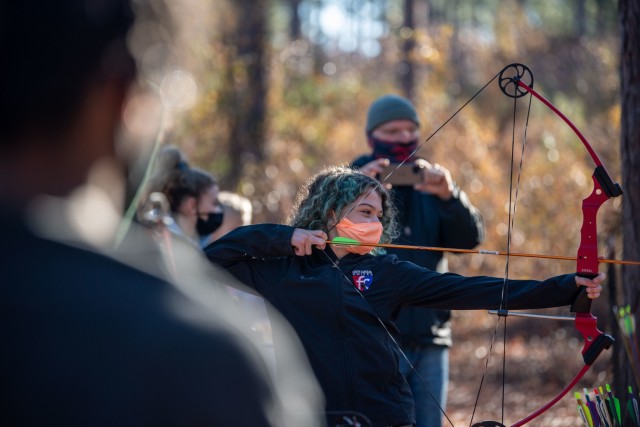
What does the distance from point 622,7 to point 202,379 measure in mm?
3968

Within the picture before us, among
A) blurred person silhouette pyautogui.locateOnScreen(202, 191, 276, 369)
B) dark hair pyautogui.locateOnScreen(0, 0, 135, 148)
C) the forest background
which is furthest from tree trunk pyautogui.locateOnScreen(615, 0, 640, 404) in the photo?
dark hair pyautogui.locateOnScreen(0, 0, 135, 148)

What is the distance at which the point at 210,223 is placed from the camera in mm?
4957

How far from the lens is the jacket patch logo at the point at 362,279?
3.23m

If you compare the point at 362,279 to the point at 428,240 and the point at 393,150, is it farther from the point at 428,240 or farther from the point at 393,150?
the point at 393,150

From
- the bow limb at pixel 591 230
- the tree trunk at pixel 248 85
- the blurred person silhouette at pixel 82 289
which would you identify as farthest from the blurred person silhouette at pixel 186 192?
the tree trunk at pixel 248 85

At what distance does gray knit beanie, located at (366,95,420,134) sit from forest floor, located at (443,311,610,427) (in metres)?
3.01

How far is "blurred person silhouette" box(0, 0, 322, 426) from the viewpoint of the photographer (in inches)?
41.3

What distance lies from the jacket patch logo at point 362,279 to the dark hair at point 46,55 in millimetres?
2167

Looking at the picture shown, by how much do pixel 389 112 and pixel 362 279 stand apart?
5.08 ft

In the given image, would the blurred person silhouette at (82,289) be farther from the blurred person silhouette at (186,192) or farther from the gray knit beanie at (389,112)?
the blurred person silhouette at (186,192)

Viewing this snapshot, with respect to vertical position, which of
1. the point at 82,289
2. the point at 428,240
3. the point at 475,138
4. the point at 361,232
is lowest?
the point at 82,289

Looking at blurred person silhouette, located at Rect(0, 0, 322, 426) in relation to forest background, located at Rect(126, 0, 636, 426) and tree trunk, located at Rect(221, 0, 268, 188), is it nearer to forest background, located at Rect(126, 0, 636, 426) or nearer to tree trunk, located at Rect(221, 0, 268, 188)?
forest background, located at Rect(126, 0, 636, 426)

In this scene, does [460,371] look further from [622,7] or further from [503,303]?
[503,303]

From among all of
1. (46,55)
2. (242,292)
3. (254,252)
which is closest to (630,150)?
(242,292)
